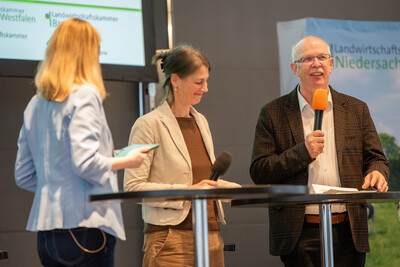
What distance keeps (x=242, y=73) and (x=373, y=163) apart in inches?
75.9

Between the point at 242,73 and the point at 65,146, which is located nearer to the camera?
the point at 65,146

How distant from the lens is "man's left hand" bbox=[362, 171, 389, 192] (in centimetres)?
308

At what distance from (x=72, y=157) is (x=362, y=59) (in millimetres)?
3613

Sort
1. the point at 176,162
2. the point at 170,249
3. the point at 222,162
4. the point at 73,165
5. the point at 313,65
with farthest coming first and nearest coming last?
the point at 313,65 < the point at 176,162 < the point at 170,249 < the point at 222,162 < the point at 73,165

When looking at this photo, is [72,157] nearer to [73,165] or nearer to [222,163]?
[73,165]

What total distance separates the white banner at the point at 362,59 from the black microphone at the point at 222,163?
8.44 feet

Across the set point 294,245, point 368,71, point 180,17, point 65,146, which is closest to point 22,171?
point 65,146

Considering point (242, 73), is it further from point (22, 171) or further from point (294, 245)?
point (22, 171)

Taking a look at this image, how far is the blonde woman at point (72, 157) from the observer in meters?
2.04

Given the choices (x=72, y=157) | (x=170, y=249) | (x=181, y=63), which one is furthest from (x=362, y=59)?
(x=72, y=157)

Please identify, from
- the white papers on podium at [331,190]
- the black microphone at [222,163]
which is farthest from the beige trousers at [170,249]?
the white papers on podium at [331,190]

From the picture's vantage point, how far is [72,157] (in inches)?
79.7

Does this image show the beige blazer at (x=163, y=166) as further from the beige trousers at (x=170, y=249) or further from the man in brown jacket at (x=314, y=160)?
the man in brown jacket at (x=314, y=160)

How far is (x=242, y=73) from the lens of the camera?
504 cm
